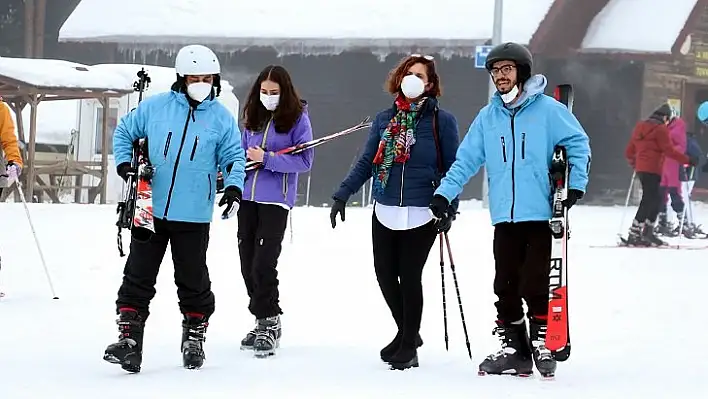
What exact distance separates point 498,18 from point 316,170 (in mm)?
6748

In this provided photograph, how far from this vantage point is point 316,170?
1062 inches

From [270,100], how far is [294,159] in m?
0.36

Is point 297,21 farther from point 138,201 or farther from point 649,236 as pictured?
point 138,201

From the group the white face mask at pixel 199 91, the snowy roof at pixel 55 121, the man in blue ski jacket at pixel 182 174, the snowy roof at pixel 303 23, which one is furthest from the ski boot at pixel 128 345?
the snowy roof at pixel 55 121

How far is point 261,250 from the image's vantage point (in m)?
7.15

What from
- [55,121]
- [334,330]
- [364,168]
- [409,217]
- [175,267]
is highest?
[55,121]

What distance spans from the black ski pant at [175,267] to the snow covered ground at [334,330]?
1.08 ft

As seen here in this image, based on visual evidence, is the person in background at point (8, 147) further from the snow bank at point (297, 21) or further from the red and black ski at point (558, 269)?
the snow bank at point (297, 21)

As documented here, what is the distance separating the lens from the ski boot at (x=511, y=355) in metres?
6.40

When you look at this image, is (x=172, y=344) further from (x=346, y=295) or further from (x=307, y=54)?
(x=307, y=54)

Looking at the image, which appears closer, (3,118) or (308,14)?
(3,118)

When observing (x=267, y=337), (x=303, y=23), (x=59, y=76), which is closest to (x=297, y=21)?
(x=303, y=23)

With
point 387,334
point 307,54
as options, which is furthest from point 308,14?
point 387,334

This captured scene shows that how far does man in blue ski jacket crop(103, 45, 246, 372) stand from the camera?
20.7 feet
